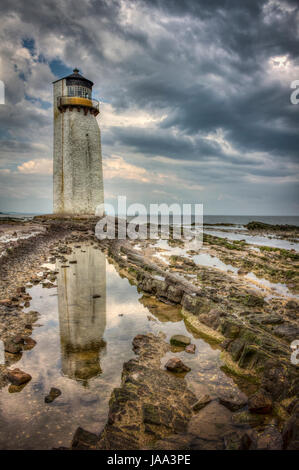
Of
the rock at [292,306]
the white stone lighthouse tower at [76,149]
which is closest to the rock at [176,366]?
the rock at [292,306]

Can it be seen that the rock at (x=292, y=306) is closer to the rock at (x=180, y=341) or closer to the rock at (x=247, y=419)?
the rock at (x=180, y=341)

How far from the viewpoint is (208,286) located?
1043 cm

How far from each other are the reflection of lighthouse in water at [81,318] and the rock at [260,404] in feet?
8.44

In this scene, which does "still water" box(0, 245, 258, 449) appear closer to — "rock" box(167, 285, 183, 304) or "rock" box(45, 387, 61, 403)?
"rock" box(45, 387, 61, 403)

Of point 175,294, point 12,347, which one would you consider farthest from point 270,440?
point 175,294

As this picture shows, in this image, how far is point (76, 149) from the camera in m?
35.4

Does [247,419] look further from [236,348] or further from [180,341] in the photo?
[180,341]

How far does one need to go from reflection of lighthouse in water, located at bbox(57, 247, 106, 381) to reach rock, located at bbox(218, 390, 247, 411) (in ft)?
7.11

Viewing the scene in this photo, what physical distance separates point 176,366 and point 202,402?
908 millimetres

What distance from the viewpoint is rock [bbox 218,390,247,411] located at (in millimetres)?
3963

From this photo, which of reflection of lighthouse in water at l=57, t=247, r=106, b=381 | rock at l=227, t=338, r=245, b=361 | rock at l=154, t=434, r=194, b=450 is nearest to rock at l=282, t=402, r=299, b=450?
rock at l=154, t=434, r=194, b=450

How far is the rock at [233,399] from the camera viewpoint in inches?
156
